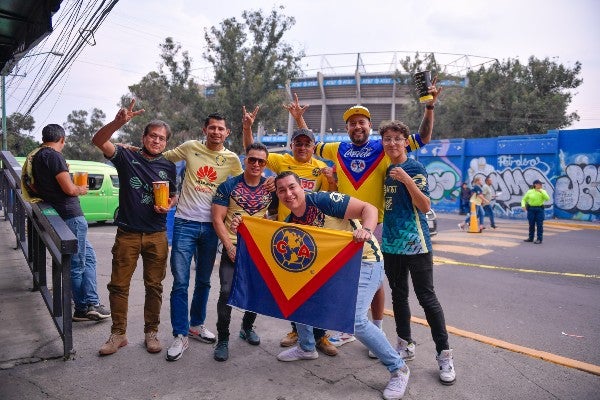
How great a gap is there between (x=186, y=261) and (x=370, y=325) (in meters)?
1.74

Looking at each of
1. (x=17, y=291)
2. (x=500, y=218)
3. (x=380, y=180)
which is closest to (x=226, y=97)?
(x=500, y=218)

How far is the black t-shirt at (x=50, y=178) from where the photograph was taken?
4094mm

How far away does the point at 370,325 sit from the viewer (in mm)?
2971

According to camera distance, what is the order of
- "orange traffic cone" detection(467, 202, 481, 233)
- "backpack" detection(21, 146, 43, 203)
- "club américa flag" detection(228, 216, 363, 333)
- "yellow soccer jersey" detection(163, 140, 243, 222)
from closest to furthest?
"club américa flag" detection(228, 216, 363, 333), "yellow soccer jersey" detection(163, 140, 243, 222), "backpack" detection(21, 146, 43, 203), "orange traffic cone" detection(467, 202, 481, 233)

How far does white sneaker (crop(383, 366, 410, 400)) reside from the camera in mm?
2904

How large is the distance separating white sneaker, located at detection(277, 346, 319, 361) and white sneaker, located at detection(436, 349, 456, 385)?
1040 mm

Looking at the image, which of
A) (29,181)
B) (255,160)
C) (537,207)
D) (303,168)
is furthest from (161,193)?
(537,207)

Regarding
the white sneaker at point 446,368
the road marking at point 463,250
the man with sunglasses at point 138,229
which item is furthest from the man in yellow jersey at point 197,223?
the road marking at point 463,250

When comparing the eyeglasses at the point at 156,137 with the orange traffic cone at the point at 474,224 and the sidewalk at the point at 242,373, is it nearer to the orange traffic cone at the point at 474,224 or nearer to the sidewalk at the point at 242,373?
the sidewalk at the point at 242,373

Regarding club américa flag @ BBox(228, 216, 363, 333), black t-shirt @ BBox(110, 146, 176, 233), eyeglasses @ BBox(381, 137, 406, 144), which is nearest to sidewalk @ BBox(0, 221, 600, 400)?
club américa flag @ BBox(228, 216, 363, 333)

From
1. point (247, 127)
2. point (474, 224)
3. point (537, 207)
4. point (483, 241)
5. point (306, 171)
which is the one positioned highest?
point (247, 127)

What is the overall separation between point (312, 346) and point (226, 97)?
17518mm

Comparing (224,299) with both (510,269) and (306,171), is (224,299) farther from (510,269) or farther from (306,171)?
(510,269)

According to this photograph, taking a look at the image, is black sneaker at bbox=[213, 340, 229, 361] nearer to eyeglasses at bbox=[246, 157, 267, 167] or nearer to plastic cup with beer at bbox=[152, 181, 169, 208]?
plastic cup with beer at bbox=[152, 181, 169, 208]
